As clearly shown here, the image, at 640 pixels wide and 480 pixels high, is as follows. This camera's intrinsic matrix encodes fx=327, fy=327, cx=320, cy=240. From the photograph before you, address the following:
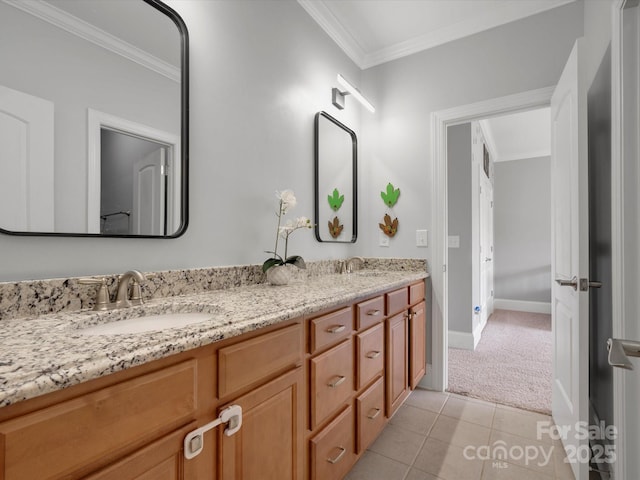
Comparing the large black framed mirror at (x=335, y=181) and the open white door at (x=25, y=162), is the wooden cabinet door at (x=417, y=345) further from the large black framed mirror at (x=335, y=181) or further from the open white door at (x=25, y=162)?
the open white door at (x=25, y=162)

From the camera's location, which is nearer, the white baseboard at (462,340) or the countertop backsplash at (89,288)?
the countertop backsplash at (89,288)

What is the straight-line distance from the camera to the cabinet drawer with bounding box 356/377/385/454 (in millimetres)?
1501

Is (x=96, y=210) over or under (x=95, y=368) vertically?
over

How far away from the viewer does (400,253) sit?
102 inches

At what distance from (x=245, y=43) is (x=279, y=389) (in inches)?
64.5

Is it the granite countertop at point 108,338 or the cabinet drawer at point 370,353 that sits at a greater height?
the granite countertop at point 108,338

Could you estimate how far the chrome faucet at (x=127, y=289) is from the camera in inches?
41.8

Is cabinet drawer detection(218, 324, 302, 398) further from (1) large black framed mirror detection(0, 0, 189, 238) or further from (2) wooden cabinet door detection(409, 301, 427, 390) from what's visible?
(2) wooden cabinet door detection(409, 301, 427, 390)

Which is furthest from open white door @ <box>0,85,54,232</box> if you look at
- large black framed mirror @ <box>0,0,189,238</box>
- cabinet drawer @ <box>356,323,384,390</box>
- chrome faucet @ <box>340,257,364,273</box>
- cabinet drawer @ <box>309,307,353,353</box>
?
chrome faucet @ <box>340,257,364,273</box>

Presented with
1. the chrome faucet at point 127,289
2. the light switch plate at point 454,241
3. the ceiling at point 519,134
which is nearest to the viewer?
the chrome faucet at point 127,289

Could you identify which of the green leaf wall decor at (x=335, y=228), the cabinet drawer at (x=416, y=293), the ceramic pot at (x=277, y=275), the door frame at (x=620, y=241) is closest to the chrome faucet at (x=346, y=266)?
the green leaf wall decor at (x=335, y=228)

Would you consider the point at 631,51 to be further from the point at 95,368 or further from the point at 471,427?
the point at 471,427

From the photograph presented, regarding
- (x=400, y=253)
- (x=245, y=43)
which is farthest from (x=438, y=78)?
(x=245, y=43)

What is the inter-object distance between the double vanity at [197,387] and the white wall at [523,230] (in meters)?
4.70
